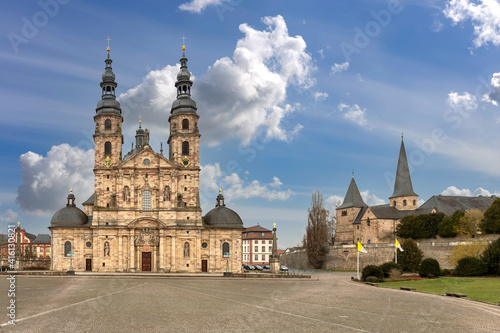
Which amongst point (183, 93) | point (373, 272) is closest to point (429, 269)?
point (373, 272)

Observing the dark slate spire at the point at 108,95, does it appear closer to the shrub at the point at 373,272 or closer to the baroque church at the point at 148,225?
the baroque church at the point at 148,225

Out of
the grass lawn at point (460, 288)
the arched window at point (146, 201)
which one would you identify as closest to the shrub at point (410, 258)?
the grass lawn at point (460, 288)

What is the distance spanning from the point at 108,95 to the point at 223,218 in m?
24.3

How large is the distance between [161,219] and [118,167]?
886 cm

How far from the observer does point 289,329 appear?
16.6m

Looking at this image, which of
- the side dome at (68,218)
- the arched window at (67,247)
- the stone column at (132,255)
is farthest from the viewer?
the side dome at (68,218)

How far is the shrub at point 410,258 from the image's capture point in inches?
2603

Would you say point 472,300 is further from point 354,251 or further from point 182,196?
point 354,251

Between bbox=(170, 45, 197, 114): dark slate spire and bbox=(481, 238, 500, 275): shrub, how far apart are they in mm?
40860

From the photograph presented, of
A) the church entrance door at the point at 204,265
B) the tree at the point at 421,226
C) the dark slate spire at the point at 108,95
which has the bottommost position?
the church entrance door at the point at 204,265

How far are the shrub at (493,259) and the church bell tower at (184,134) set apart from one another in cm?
3666

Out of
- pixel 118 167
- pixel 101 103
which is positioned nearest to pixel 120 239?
pixel 118 167

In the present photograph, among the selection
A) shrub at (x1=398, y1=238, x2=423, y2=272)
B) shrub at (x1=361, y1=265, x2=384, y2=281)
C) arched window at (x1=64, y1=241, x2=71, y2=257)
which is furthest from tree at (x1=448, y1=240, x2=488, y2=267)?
arched window at (x1=64, y1=241, x2=71, y2=257)

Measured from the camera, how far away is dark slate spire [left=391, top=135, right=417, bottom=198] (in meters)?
100
